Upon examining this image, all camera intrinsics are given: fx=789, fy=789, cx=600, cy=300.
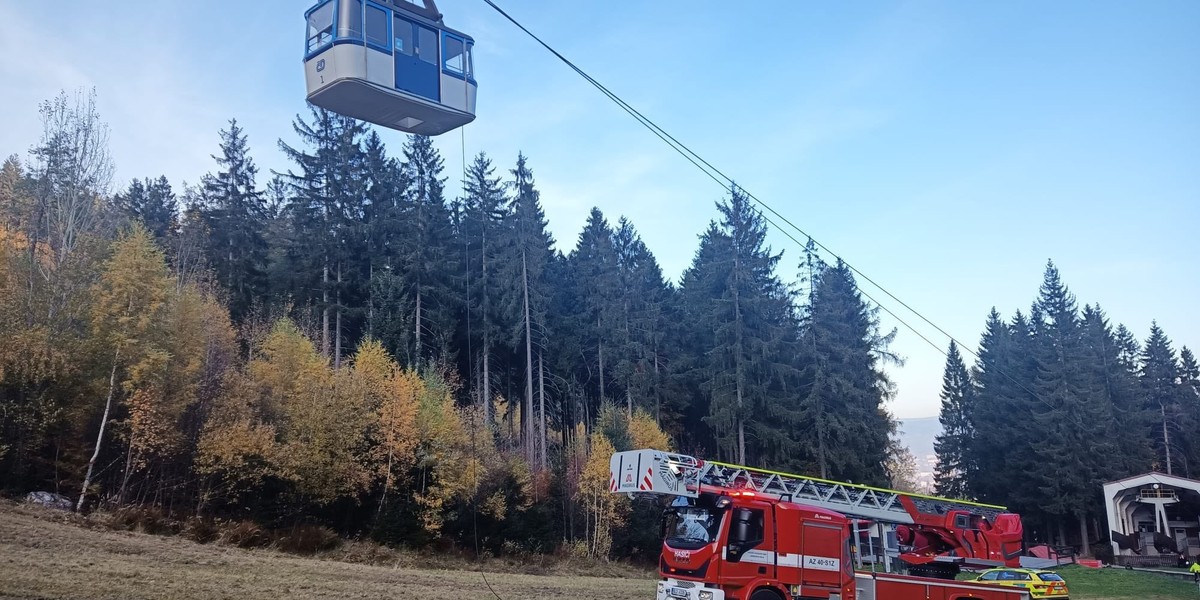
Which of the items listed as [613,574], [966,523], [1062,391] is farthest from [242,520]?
[1062,391]

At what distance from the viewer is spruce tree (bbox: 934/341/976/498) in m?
78.2

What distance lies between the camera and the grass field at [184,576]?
55.3 ft

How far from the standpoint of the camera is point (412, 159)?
198ft

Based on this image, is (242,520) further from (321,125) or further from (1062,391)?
(1062,391)

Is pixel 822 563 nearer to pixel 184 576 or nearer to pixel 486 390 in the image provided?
pixel 184 576

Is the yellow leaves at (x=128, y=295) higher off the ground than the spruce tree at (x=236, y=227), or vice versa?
the spruce tree at (x=236, y=227)

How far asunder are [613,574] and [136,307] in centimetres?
2760

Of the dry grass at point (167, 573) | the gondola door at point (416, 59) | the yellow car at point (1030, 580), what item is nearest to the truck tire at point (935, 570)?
the yellow car at point (1030, 580)

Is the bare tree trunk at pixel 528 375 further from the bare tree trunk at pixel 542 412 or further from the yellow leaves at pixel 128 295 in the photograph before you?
the yellow leaves at pixel 128 295

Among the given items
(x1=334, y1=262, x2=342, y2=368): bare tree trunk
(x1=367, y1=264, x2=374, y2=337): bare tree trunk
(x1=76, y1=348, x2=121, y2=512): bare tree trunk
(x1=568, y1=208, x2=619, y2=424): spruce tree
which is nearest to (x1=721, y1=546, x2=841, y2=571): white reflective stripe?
(x1=76, y1=348, x2=121, y2=512): bare tree trunk

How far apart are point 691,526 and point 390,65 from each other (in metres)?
12.3

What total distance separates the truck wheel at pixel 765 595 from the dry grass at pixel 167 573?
8.47 metres

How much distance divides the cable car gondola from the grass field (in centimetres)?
1152

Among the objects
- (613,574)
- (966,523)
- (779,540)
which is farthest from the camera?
(613,574)
